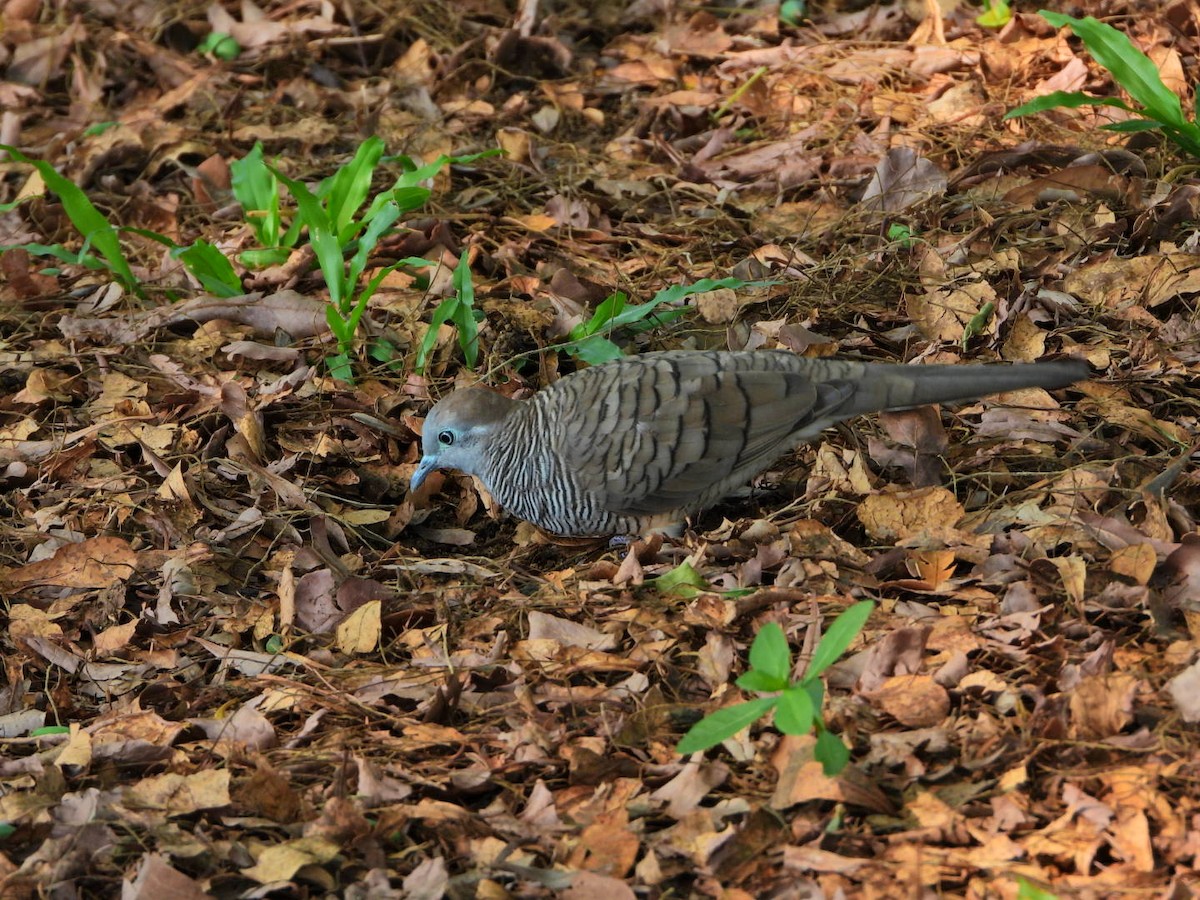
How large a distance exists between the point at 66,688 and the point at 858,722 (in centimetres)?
235

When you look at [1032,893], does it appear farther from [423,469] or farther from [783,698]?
[423,469]

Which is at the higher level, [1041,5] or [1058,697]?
[1041,5]

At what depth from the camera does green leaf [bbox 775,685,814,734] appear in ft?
9.46

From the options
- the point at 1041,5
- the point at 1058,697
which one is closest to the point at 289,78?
the point at 1041,5

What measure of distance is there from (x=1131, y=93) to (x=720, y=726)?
3475mm

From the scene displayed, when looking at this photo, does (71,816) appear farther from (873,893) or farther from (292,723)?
(873,893)

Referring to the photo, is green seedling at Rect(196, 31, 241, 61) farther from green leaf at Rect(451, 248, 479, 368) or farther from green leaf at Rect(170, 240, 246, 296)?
green leaf at Rect(451, 248, 479, 368)

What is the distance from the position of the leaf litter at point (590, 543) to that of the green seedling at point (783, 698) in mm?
115

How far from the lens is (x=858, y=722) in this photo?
10.6 ft

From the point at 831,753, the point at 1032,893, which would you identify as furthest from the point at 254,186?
the point at 1032,893

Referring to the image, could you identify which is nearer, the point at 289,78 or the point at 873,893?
the point at 873,893

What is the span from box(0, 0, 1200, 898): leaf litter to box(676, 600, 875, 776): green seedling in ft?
0.38

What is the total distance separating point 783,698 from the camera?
2953 mm

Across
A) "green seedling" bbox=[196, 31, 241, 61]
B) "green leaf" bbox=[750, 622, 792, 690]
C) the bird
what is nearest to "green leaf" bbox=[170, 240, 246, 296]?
the bird
